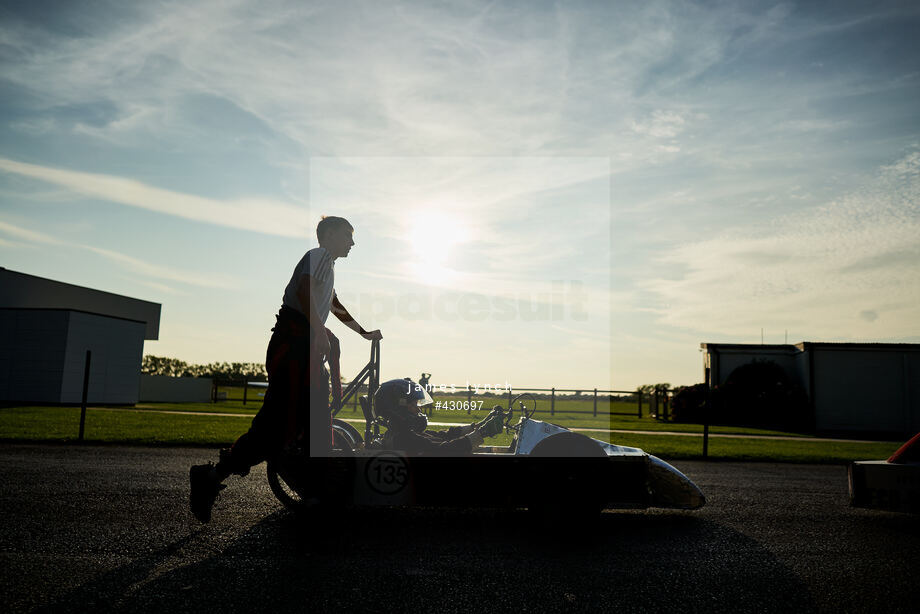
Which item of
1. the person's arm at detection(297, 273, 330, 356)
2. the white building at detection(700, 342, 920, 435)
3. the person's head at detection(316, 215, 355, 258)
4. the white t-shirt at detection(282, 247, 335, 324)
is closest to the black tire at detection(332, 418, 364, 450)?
the person's arm at detection(297, 273, 330, 356)

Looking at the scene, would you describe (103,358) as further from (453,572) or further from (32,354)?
(453,572)

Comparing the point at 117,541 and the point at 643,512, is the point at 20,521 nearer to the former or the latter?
the point at 117,541

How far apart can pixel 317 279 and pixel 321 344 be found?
1.42 feet

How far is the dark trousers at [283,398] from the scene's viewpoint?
3928 millimetres

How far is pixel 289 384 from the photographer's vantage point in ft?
12.9

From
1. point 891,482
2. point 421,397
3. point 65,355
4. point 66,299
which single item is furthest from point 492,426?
point 66,299

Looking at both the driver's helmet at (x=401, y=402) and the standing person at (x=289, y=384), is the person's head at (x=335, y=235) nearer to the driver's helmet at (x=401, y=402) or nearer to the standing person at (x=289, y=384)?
the standing person at (x=289, y=384)

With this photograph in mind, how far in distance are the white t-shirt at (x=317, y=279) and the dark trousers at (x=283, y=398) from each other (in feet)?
0.34

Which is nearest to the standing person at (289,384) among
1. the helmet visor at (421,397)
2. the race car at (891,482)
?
the helmet visor at (421,397)

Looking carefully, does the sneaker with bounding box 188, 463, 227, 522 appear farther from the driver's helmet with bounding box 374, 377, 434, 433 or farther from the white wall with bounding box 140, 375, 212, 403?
the white wall with bounding box 140, 375, 212, 403

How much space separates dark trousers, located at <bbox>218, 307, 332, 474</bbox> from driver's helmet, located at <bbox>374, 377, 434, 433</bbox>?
0.87 metres

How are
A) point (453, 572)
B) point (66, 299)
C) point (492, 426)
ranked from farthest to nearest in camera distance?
point (66, 299), point (492, 426), point (453, 572)

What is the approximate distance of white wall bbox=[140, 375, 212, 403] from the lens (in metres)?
43.1

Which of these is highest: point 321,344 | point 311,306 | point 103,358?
point 103,358
